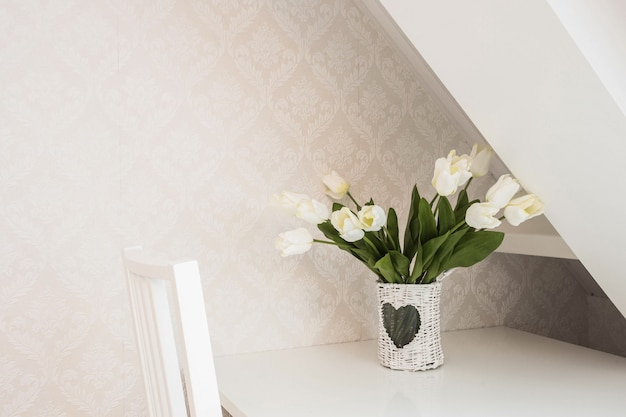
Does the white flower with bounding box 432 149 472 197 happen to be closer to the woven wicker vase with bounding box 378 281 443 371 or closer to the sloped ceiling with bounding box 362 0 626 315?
the sloped ceiling with bounding box 362 0 626 315

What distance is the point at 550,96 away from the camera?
1.31 metres

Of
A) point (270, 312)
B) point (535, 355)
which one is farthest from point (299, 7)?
point (535, 355)

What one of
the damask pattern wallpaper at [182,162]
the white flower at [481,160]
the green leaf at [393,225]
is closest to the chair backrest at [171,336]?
the damask pattern wallpaper at [182,162]

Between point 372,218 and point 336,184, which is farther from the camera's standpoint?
point 336,184

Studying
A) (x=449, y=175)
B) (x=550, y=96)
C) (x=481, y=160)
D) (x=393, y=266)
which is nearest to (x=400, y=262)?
(x=393, y=266)

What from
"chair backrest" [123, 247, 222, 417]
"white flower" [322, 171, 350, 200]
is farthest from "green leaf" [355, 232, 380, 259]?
"chair backrest" [123, 247, 222, 417]

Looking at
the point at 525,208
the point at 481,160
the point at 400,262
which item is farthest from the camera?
the point at 481,160

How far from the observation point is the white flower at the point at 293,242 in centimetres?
172

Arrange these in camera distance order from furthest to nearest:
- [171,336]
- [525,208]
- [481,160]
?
[481,160] → [525,208] → [171,336]

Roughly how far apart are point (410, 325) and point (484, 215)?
1.03 ft

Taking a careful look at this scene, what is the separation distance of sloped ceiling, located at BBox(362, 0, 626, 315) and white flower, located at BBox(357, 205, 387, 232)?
298 millimetres

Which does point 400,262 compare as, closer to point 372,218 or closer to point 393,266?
point 393,266

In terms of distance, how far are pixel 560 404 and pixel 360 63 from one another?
3.48 ft

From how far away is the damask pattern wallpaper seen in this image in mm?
1691
